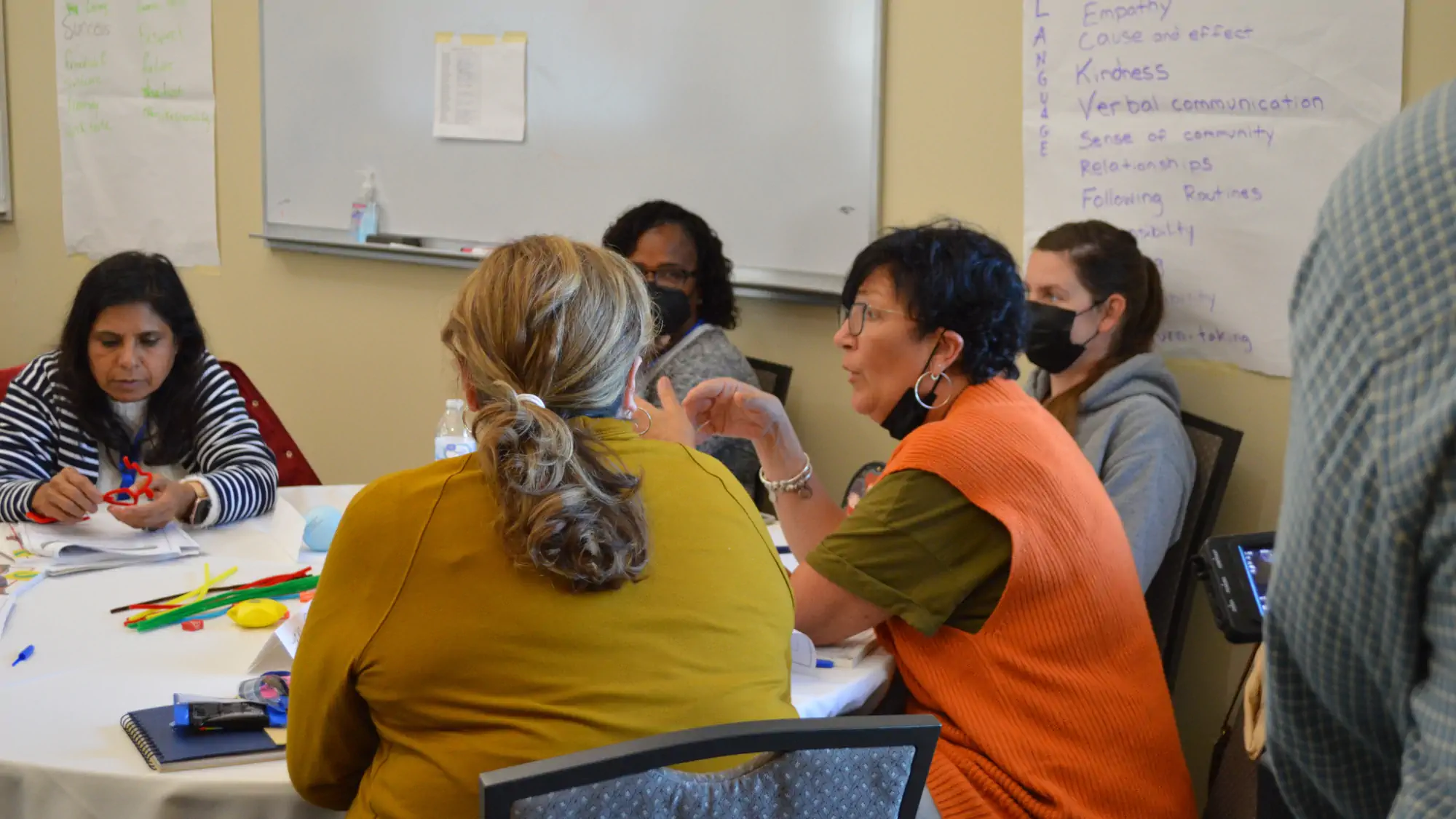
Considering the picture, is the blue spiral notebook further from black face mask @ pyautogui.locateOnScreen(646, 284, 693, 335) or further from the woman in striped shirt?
black face mask @ pyautogui.locateOnScreen(646, 284, 693, 335)

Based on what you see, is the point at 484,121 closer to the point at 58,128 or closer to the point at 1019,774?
the point at 58,128

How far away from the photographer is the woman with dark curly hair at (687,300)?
2.96 m

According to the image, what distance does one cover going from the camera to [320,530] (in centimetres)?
209

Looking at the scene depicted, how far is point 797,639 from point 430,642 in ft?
2.06

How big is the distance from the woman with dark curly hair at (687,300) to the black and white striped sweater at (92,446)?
0.89 meters

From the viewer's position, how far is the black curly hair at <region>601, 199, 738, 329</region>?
3107 millimetres

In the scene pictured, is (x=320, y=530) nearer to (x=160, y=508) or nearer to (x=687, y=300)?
(x=160, y=508)

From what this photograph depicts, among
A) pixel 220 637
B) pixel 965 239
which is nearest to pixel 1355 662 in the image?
pixel 965 239

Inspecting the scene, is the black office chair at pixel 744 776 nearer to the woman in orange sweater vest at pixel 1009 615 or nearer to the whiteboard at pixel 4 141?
→ the woman in orange sweater vest at pixel 1009 615

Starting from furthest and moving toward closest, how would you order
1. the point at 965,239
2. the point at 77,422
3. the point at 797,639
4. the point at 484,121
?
1. the point at 484,121
2. the point at 77,422
3. the point at 965,239
4. the point at 797,639

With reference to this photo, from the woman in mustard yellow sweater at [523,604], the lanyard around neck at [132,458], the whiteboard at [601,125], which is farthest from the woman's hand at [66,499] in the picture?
the whiteboard at [601,125]

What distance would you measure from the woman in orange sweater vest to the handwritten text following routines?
361 cm

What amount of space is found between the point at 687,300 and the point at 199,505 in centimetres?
125

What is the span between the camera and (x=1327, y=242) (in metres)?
0.56
